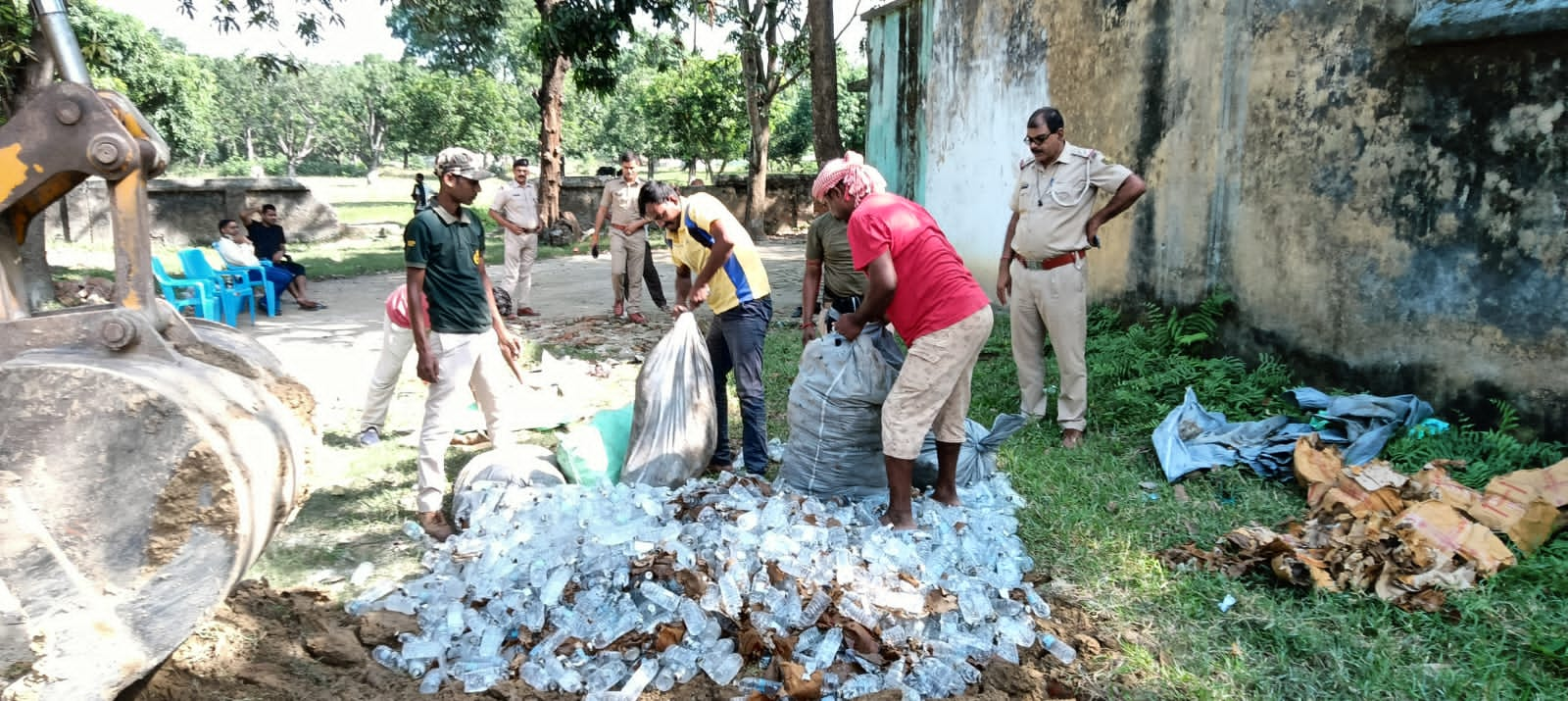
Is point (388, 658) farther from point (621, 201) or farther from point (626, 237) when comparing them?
point (621, 201)

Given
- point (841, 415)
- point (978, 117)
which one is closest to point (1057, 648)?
point (841, 415)

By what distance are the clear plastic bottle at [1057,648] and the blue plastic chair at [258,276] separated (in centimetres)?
930

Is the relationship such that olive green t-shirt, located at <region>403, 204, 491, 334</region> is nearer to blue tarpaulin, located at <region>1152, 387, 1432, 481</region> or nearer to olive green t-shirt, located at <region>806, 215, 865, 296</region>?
olive green t-shirt, located at <region>806, 215, 865, 296</region>

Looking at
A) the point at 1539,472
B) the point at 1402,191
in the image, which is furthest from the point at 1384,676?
the point at 1402,191

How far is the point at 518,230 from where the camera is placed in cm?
923

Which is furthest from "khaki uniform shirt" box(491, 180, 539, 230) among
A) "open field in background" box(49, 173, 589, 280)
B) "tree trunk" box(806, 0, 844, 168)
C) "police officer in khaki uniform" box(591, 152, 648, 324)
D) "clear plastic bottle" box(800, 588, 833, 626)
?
"clear plastic bottle" box(800, 588, 833, 626)

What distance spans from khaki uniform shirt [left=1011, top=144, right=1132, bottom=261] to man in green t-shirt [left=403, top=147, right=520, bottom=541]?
291cm

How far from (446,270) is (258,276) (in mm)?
7333

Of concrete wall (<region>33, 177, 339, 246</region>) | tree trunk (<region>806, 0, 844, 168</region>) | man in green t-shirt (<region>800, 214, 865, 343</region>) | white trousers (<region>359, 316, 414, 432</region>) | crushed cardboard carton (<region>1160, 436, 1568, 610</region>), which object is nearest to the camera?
crushed cardboard carton (<region>1160, 436, 1568, 610</region>)

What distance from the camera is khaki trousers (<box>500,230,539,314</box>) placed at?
934cm

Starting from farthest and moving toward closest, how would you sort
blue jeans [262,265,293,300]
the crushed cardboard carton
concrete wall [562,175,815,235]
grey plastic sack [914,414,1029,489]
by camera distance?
concrete wall [562,175,815,235] → blue jeans [262,265,293,300] → grey plastic sack [914,414,1029,489] → the crushed cardboard carton

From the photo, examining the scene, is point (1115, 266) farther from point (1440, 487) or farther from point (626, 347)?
point (626, 347)

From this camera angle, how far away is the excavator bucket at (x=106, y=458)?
2.11 meters

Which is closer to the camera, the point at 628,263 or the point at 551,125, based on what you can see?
the point at 628,263
